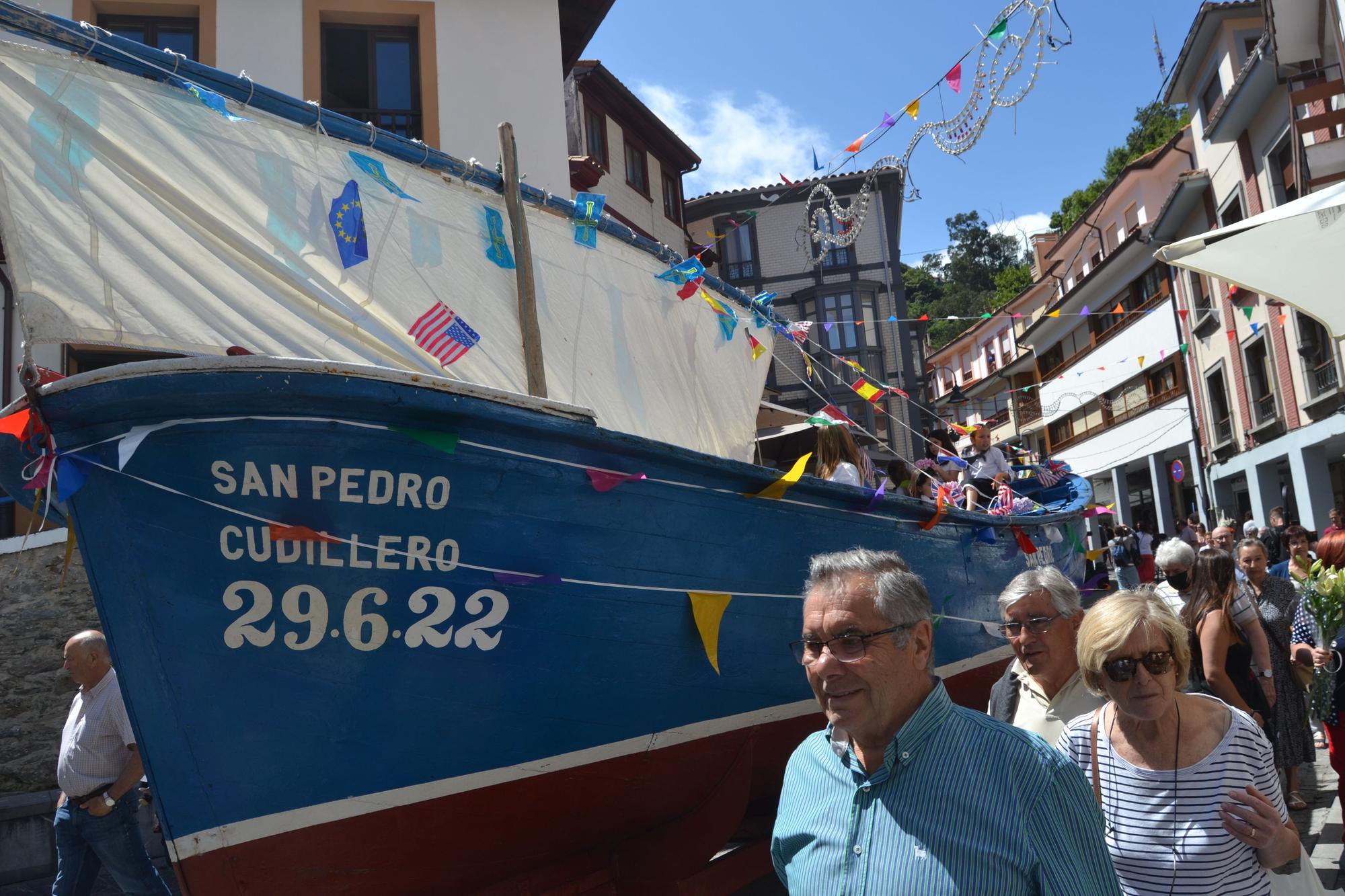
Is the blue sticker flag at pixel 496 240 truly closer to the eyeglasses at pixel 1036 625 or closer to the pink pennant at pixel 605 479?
the pink pennant at pixel 605 479

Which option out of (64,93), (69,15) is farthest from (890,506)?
(69,15)

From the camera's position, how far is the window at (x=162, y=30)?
1091cm

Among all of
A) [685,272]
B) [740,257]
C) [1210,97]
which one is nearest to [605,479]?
[685,272]

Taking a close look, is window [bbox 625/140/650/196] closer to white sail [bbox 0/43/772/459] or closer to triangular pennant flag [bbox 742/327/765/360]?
triangular pennant flag [bbox 742/327/765/360]

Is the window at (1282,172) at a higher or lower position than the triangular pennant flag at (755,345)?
higher

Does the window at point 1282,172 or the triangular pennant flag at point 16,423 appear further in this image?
the window at point 1282,172

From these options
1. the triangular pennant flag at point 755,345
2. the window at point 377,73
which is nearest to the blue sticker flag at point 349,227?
the triangular pennant flag at point 755,345

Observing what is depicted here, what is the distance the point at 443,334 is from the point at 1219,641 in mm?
4335

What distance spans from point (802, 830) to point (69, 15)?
1169 centimetres

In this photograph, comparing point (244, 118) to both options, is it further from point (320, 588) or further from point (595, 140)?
point (595, 140)

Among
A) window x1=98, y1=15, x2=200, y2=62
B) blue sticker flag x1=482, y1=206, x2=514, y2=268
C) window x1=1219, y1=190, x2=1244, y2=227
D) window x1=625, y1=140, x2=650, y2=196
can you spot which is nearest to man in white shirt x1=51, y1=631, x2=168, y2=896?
blue sticker flag x1=482, y1=206, x2=514, y2=268

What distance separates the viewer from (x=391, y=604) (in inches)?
142

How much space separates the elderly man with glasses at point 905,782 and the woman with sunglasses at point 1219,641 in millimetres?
3147

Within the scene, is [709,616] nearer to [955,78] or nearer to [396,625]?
[396,625]
